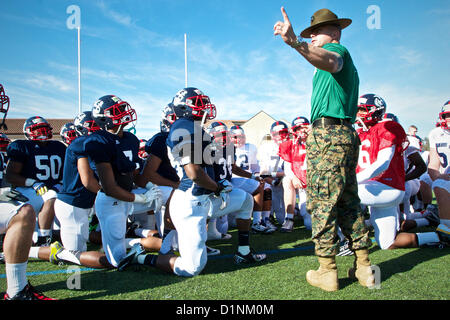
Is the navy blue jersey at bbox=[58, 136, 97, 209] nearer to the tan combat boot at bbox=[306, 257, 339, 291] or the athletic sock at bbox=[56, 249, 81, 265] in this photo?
the athletic sock at bbox=[56, 249, 81, 265]

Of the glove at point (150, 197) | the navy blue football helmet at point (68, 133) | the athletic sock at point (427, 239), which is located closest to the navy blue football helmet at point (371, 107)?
the athletic sock at point (427, 239)

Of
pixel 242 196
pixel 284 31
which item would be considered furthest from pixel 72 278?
pixel 284 31

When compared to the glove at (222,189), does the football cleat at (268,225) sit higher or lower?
lower

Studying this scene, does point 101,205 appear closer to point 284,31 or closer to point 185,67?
point 284,31

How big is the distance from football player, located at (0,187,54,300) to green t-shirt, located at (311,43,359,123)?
286cm

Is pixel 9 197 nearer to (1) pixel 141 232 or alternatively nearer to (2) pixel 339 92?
(1) pixel 141 232

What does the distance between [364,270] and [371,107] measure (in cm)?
222

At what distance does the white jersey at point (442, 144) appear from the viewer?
4418 millimetres

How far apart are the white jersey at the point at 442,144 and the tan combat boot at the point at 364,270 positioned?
2587 mm

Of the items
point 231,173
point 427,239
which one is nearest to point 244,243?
point 231,173

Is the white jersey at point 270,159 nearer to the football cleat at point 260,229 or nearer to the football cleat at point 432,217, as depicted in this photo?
the football cleat at point 260,229

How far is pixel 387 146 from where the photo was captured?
11.7 feet

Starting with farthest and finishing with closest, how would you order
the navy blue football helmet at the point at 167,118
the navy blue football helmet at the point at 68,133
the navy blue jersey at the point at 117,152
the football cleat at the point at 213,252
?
1. the navy blue football helmet at the point at 68,133
2. the navy blue football helmet at the point at 167,118
3. the football cleat at the point at 213,252
4. the navy blue jersey at the point at 117,152
